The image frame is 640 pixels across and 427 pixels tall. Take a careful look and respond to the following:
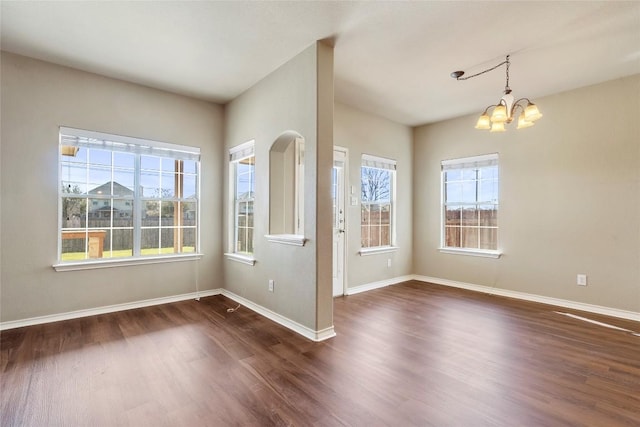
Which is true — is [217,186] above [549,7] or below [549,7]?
below

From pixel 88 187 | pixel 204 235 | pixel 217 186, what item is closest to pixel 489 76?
pixel 217 186

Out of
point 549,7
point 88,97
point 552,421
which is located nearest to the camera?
point 552,421

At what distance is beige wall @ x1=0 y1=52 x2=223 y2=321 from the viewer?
3068 mm

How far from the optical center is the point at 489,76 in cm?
351

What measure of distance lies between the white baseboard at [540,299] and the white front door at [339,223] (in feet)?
6.29

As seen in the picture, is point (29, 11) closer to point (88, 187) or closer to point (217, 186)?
point (88, 187)

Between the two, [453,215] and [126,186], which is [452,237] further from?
[126,186]

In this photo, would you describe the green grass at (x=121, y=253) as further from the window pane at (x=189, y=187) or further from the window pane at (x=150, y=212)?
the window pane at (x=189, y=187)

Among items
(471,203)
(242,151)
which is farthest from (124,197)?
(471,203)

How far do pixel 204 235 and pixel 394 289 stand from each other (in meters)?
3.10

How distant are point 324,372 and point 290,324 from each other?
952 mm

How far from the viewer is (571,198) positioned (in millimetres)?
3916

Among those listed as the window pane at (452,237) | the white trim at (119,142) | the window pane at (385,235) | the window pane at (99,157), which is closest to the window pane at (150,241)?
the window pane at (99,157)

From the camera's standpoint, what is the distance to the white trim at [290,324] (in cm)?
286
